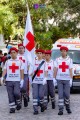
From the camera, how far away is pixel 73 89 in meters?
19.7

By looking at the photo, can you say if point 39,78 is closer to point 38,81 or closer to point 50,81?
point 38,81

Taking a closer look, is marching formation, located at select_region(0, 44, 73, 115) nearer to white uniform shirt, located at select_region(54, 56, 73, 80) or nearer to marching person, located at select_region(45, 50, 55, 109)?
white uniform shirt, located at select_region(54, 56, 73, 80)

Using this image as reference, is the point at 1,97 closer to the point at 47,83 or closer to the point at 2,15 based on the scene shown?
the point at 47,83

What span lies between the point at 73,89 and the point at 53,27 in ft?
44.5

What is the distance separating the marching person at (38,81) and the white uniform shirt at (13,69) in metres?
0.43

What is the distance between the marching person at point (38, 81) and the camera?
12.3 meters

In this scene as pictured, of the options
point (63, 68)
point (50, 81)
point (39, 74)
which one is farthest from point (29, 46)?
point (63, 68)

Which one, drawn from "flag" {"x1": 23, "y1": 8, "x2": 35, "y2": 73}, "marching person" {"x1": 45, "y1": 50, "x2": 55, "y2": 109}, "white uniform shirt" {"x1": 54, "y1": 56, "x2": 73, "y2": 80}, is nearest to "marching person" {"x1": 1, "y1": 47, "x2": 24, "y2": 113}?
"flag" {"x1": 23, "y1": 8, "x2": 35, "y2": 73}

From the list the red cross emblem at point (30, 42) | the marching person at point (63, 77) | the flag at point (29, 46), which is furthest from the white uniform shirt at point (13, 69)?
the red cross emblem at point (30, 42)

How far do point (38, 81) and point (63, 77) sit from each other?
2.23ft

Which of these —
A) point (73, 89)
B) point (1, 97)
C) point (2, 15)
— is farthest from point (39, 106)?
point (2, 15)

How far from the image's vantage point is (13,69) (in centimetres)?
1244

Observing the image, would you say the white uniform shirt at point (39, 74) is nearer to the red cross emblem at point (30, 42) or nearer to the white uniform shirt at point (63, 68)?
the white uniform shirt at point (63, 68)

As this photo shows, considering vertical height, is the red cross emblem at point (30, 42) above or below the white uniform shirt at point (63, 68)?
above
